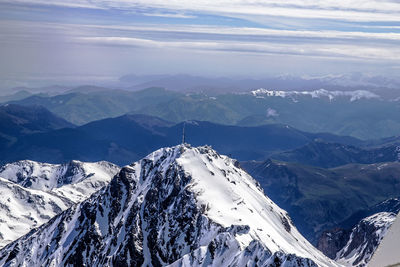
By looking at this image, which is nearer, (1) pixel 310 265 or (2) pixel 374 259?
(2) pixel 374 259

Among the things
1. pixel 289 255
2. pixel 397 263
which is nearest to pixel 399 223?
pixel 397 263

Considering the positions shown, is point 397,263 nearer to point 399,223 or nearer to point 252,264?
point 399,223

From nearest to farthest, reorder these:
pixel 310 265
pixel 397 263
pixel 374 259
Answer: pixel 397 263 < pixel 374 259 < pixel 310 265

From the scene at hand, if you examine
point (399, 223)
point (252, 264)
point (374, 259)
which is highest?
point (399, 223)

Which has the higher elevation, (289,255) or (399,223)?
(399,223)

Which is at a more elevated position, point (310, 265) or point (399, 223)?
point (399, 223)

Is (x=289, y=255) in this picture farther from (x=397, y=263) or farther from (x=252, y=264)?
(x=397, y=263)

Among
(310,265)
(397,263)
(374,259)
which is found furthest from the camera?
(310,265)

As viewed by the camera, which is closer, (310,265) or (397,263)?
(397,263)
